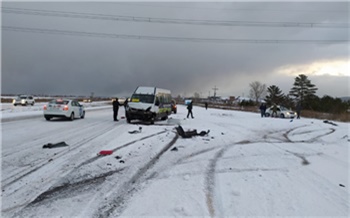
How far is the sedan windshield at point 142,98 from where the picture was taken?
63.4 feet

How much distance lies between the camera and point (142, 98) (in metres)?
19.6

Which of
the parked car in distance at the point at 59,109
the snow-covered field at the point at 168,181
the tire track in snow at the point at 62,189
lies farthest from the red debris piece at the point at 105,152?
the parked car in distance at the point at 59,109

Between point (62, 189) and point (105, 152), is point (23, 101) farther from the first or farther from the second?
point (62, 189)

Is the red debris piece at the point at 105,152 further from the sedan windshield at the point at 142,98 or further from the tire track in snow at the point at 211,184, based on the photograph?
the sedan windshield at the point at 142,98

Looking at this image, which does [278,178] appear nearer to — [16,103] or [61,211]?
[61,211]

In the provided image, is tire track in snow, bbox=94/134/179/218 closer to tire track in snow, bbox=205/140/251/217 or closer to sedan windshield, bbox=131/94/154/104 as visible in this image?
tire track in snow, bbox=205/140/251/217

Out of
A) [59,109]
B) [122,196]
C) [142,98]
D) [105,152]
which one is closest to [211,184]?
[122,196]

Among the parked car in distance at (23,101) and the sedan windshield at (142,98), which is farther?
the parked car in distance at (23,101)

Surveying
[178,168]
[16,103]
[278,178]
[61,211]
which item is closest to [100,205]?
[61,211]

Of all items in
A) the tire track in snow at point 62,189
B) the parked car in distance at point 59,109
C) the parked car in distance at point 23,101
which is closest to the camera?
the tire track in snow at point 62,189

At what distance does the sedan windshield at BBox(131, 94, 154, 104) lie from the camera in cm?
1933

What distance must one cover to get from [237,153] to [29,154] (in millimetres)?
6755

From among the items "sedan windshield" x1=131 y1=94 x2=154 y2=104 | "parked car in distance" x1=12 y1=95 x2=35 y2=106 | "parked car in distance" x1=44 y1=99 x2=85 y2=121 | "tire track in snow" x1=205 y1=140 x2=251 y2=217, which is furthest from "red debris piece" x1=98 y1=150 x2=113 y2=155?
"parked car in distance" x1=12 y1=95 x2=35 y2=106

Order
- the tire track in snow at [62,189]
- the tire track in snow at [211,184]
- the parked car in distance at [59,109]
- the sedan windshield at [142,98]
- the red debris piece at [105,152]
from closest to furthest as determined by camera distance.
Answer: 1. the tire track in snow at [211,184]
2. the tire track in snow at [62,189]
3. the red debris piece at [105,152]
4. the parked car in distance at [59,109]
5. the sedan windshield at [142,98]
